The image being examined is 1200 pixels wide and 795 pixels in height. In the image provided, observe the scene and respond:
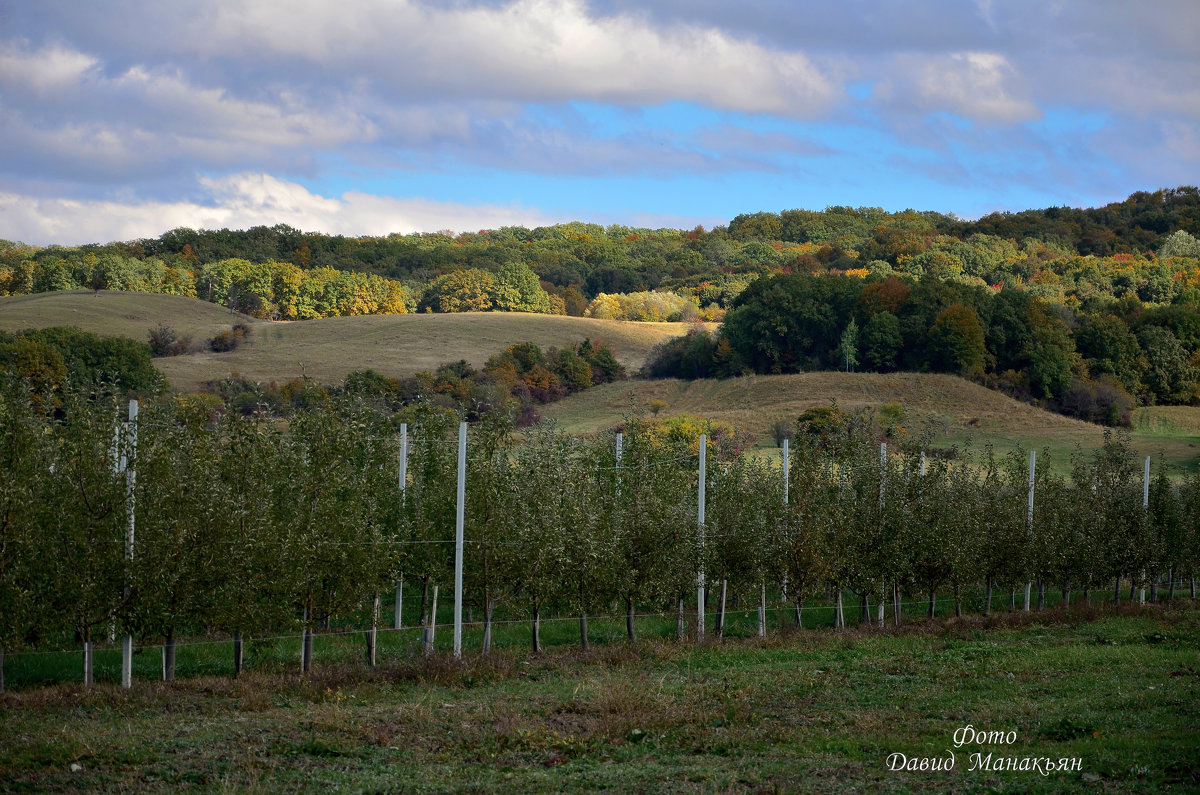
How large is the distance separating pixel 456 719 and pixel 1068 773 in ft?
21.2

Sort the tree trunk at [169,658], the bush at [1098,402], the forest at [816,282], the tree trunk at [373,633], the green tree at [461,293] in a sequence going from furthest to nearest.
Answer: the green tree at [461,293] < the forest at [816,282] < the bush at [1098,402] < the tree trunk at [373,633] < the tree trunk at [169,658]

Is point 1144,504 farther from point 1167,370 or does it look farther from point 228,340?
point 228,340

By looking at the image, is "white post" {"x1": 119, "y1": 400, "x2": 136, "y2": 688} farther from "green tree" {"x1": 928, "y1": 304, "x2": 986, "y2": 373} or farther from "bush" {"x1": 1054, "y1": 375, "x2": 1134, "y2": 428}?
"green tree" {"x1": 928, "y1": 304, "x2": 986, "y2": 373}

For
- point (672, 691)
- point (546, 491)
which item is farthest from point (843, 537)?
point (672, 691)

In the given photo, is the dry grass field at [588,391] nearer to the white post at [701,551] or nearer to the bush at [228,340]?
the bush at [228,340]

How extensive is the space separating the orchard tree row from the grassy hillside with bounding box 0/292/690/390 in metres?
52.6

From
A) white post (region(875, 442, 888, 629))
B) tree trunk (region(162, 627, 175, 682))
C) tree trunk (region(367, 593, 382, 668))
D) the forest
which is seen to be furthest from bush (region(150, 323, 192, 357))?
tree trunk (region(162, 627, 175, 682))

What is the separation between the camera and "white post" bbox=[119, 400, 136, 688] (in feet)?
43.4

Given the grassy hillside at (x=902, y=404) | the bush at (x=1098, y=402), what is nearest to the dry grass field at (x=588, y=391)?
the grassy hillside at (x=902, y=404)

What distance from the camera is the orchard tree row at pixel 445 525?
13.4 meters

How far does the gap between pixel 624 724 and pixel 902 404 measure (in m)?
65.5

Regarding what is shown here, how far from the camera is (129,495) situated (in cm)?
1359

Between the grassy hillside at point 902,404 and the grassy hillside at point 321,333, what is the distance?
12.0 m

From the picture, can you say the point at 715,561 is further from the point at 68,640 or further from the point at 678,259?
the point at 678,259
